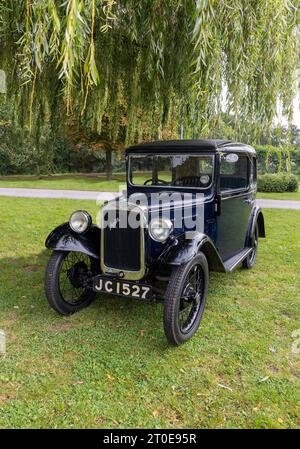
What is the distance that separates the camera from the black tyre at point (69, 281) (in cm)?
341

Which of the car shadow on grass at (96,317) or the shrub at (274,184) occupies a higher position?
the shrub at (274,184)

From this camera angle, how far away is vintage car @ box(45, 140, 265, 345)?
318 centimetres

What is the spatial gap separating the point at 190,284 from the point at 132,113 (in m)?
2.19

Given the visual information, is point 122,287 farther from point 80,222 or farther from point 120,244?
point 80,222

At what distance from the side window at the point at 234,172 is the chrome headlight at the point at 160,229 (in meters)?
1.19

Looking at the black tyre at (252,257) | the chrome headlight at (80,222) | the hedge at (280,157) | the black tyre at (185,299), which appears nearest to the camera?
the black tyre at (185,299)

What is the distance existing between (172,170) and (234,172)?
92 centimetres

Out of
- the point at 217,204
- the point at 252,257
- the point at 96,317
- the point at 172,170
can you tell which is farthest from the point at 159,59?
the point at 252,257

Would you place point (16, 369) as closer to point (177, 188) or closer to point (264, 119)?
point (177, 188)

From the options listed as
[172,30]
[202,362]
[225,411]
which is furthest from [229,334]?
[172,30]

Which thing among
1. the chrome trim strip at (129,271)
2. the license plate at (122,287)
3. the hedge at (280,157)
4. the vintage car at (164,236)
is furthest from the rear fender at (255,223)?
the license plate at (122,287)

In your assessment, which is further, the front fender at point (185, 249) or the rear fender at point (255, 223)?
the rear fender at point (255, 223)

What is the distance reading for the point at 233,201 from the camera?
4418 mm

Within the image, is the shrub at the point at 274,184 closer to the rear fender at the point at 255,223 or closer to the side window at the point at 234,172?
the rear fender at the point at 255,223
